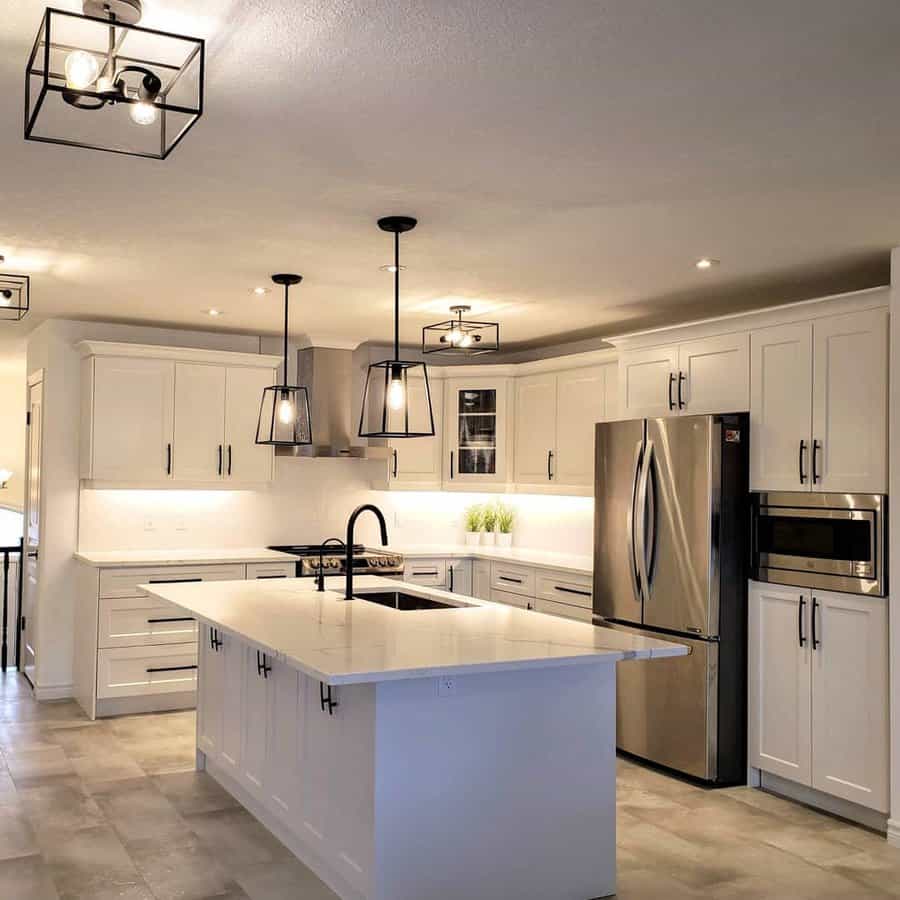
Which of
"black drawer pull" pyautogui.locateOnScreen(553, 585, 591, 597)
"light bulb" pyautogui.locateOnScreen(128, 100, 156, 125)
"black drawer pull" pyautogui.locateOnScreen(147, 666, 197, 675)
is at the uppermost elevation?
"light bulb" pyautogui.locateOnScreen(128, 100, 156, 125)

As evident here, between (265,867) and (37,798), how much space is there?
1387 mm

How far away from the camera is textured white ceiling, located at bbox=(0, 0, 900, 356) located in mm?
2168

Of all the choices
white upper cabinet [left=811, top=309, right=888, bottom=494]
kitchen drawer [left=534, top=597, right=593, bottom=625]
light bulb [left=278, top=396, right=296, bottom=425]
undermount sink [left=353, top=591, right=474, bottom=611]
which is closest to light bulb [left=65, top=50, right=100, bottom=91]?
light bulb [left=278, top=396, right=296, bottom=425]

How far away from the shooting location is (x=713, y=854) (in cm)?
384

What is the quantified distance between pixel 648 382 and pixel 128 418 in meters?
3.24

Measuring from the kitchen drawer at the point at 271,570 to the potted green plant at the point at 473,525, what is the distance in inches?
61.9

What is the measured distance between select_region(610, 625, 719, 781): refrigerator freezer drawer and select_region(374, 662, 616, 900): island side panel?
4.54ft

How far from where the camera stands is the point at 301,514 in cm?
Answer: 715

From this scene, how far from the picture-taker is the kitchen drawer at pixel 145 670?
19.1 feet

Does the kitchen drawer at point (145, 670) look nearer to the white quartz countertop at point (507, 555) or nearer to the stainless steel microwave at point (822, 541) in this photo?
the white quartz countertop at point (507, 555)

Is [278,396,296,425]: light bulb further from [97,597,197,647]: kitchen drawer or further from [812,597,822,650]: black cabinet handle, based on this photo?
[812,597,822,650]: black cabinet handle

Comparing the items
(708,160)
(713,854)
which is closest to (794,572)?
(713,854)

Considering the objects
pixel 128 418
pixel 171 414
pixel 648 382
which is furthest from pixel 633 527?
pixel 128 418

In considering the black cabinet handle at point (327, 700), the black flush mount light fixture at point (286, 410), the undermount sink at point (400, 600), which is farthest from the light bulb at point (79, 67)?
the undermount sink at point (400, 600)
